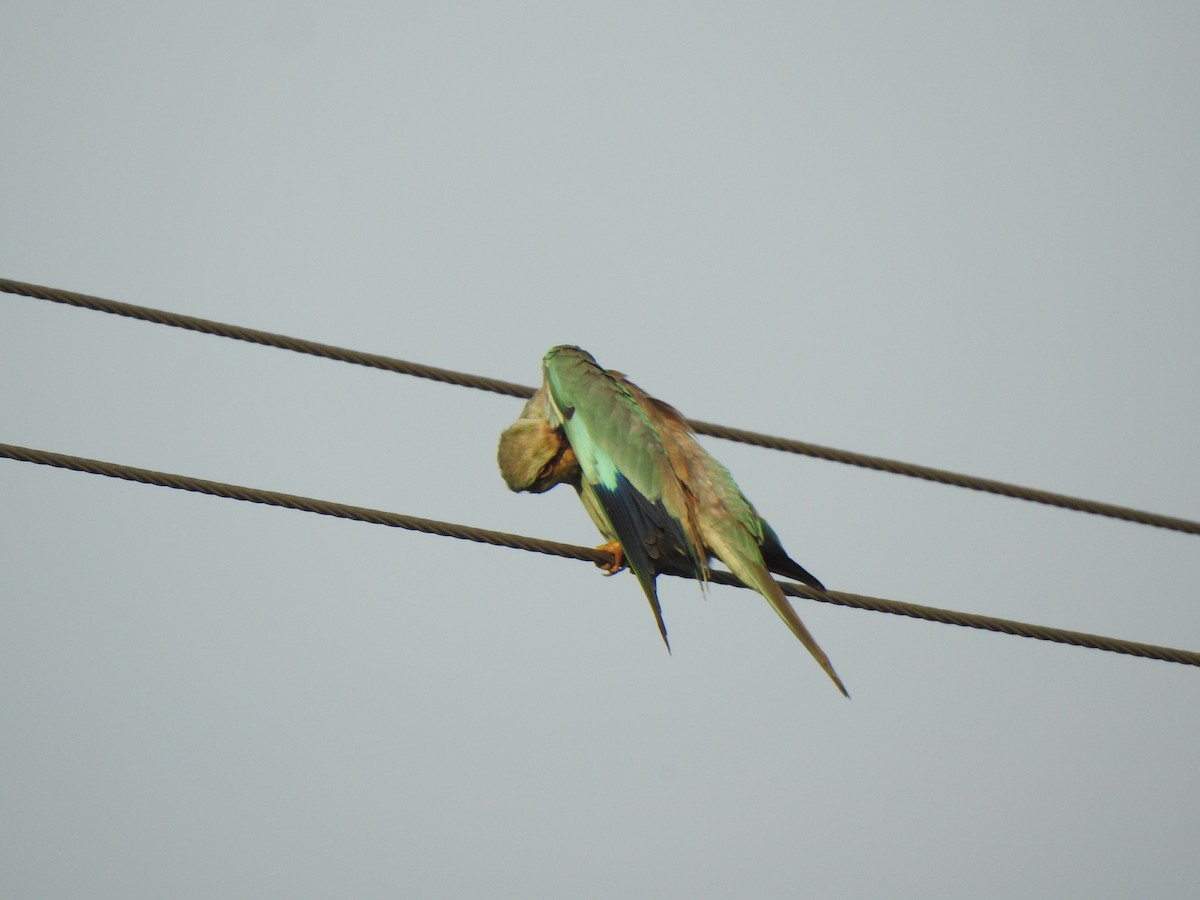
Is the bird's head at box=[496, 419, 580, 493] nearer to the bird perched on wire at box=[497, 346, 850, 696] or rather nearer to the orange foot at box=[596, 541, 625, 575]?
the bird perched on wire at box=[497, 346, 850, 696]

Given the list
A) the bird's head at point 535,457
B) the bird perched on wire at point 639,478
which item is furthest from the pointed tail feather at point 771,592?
the bird's head at point 535,457

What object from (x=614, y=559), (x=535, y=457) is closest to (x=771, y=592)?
(x=614, y=559)

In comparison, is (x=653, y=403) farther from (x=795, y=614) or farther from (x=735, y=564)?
(x=795, y=614)

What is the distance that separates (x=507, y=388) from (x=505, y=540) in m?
1.47

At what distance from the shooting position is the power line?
5.94m

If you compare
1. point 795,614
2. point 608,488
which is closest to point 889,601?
point 795,614

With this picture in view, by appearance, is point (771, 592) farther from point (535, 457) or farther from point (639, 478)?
point (535, 457)

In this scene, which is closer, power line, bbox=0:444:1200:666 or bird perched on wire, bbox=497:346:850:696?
power line, bbox=0:444:1200:666

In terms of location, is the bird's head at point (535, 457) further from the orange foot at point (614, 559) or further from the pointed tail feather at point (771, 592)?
the pointed tail feather at point (771, 592)

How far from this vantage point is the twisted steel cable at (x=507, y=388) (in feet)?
21.2

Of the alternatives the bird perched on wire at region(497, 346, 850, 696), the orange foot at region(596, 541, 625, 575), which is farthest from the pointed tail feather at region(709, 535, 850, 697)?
the orange foot at region(596, 541, 625, 575)

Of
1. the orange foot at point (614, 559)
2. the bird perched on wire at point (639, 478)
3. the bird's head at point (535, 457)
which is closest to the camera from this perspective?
the bird perched on wire at point (639, 478)

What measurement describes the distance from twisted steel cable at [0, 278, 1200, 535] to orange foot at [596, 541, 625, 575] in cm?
78

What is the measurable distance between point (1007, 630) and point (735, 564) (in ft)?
4.32
